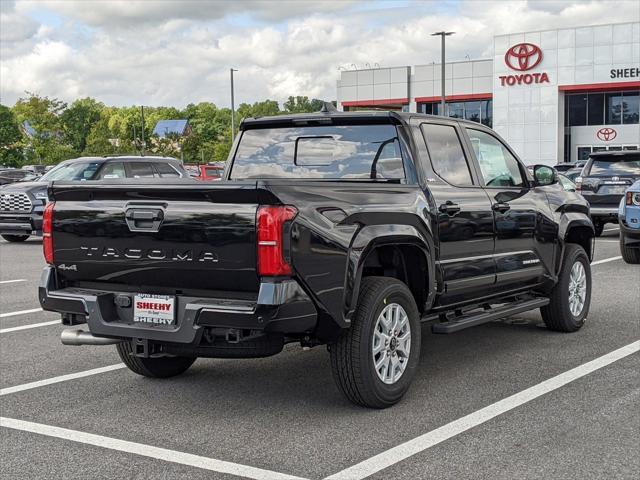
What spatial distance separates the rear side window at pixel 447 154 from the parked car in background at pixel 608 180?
11124mm

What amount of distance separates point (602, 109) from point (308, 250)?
5755 centimetres

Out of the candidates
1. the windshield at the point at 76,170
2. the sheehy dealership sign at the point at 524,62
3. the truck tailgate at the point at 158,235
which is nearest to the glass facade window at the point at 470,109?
the sheehy dealership sign at the point at 524,62

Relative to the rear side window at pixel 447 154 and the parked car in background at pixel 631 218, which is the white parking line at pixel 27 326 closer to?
the rear side window at pixel 447 154

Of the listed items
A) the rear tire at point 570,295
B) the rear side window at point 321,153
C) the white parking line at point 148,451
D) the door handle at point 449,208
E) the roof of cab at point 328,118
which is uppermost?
the roof of cab at point 328,118

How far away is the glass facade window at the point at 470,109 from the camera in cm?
6525

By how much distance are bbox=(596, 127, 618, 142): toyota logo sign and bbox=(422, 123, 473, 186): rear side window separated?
179 ft

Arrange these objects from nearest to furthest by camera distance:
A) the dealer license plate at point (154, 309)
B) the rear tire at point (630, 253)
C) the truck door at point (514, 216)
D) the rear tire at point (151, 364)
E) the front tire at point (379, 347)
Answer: the dealer license plate at point (154, 309)
the front tire at point (379, 347)
the rear tire at point (151, 364)
the truck door at point (514, 216)
the rear tire at point (630, 253)

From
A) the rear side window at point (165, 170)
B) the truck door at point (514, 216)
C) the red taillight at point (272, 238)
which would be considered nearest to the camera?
the red taillight at point (272, 238)

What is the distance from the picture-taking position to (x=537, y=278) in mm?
7348

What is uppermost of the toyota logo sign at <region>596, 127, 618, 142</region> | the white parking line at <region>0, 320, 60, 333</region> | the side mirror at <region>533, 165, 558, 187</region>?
the toyota logo sign at <region>596, 127, 618, 142</region>

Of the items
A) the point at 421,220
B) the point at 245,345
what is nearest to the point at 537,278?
the point at 421,220

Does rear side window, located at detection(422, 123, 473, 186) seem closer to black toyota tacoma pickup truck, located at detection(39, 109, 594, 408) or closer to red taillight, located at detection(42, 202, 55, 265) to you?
black toyota tacoma pickup truck, located at detection(39, 109, 594, 408)

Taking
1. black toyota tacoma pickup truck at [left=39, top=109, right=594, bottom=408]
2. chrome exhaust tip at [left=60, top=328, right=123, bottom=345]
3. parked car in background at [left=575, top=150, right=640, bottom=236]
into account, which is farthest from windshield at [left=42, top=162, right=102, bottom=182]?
chrome exhaust tip at [left=60, top=328, right=123, bottom=345]

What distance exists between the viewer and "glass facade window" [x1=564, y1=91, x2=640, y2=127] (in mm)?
57438
